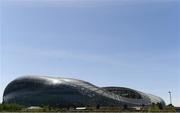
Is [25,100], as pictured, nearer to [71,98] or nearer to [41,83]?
[41,83]

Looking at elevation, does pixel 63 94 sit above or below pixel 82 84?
below

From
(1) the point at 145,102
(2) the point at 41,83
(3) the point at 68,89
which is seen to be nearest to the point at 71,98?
(3) the point at 68,89

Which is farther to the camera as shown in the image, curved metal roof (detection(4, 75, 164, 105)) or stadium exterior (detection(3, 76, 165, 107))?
curved metal roof (detection(4, 75, 164, 105))

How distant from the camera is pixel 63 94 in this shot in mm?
148125

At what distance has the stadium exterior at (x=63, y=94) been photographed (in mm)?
143875

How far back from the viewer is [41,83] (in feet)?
505

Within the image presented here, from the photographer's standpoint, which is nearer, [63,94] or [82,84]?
[63,94]

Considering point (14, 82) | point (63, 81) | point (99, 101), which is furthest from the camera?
point (14, 82)

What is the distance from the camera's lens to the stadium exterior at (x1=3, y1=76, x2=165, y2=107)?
472 ft

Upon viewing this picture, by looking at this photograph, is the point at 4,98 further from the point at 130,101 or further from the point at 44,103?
the point at 130,101

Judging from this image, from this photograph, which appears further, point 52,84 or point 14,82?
point 14,82

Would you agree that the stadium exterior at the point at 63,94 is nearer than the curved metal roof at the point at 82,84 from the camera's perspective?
Yes

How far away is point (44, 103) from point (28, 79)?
48.1ft

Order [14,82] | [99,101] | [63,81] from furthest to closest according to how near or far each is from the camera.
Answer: [14,82], [63,81], [99,101]
